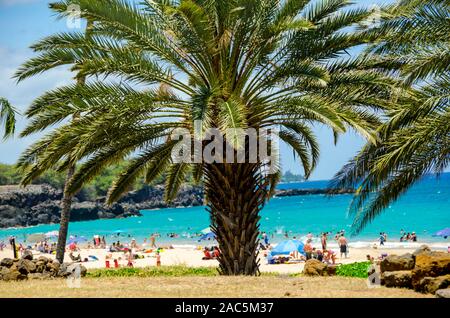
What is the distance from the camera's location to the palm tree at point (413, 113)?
1016cm

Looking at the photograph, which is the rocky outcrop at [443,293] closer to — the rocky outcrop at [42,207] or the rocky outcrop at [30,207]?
the rocky outcrop at [42,207]

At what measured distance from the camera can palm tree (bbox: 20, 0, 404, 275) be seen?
12.0 meters

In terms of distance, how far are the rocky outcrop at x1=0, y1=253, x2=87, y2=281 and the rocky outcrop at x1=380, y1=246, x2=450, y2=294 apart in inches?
234

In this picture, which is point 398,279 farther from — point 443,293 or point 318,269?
point 318,269

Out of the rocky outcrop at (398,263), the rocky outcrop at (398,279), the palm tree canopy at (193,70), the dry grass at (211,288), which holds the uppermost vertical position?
the palm tree canopy at (193,70)

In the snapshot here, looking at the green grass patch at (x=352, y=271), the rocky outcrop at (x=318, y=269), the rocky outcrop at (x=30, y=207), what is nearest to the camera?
the rocky outcrop at (x=318, y=269)

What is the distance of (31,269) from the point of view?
42.1 feet

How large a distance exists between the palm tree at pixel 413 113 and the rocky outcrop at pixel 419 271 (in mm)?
1526

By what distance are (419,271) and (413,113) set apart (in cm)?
268

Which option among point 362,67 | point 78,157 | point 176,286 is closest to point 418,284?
point 176,286

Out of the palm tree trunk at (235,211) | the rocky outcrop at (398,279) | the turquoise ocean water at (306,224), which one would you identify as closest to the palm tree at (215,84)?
the palm tree trunk at (235,211)

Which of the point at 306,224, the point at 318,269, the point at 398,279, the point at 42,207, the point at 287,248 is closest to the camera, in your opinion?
the point at 398,279

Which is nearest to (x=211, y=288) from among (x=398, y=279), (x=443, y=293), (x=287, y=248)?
(x=398, y=279)

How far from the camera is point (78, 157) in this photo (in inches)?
483
